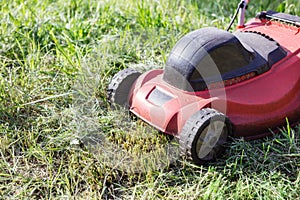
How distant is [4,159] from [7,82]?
475 millimetres

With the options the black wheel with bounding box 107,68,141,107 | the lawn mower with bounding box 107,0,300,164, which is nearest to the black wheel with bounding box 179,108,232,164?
the lawn mower with bounding box 107,0,300,164

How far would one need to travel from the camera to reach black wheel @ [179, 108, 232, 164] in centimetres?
191

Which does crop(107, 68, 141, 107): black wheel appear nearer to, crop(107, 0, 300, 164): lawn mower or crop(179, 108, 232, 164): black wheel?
crop(107, 0, 300, 164): lawn mower

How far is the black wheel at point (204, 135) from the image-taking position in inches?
75.1

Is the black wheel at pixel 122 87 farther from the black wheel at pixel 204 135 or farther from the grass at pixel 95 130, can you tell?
the black wheel at pixel 204 135

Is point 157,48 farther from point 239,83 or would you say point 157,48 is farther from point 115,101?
point 239,83

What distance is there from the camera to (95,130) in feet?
7.22

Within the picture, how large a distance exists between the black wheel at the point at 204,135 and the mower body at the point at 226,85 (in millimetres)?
61

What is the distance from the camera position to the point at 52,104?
2.38m

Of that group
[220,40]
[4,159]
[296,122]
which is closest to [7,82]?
[4,159]

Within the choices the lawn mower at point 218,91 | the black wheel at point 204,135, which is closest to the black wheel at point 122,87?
the lawn mower at point 218,91

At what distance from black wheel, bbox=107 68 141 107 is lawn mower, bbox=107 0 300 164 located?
1.8 inches

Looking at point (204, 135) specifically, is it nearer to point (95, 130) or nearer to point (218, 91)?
point (218, 91)

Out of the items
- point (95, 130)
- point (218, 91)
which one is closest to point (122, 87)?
point (95, 130)
